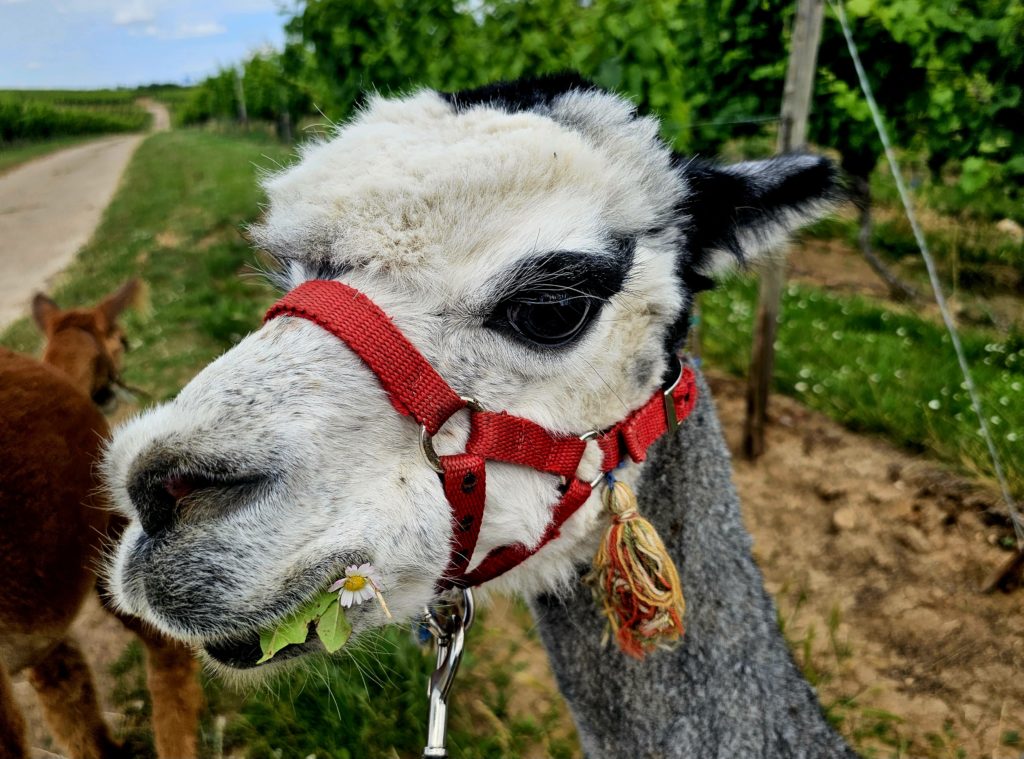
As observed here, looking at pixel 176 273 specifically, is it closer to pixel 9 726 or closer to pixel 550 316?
pixel 9 726

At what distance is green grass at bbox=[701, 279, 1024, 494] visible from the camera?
377 cm

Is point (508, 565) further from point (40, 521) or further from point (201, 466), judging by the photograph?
point (40, 521)

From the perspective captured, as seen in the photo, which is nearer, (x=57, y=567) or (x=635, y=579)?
(x=635, y=579)

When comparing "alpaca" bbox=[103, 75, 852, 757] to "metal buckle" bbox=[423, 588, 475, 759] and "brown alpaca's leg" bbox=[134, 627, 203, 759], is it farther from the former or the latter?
"brown alpaca's leg" bbox=[134, 627, 203, 759]

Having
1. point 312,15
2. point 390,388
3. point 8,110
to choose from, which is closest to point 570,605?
point 390,388

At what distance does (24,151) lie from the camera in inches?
749

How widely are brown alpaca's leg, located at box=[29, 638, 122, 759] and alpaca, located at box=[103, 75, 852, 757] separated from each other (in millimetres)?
1490

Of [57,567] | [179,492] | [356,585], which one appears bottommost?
[57,567]

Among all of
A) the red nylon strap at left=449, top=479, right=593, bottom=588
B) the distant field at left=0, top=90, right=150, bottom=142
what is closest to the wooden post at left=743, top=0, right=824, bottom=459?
the red nylon strap at left=449, top=479, right=593, bottom=588

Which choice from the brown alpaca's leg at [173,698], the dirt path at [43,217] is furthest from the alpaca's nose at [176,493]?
the dirt path at [43,217]

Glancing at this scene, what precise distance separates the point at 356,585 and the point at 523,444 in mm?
436

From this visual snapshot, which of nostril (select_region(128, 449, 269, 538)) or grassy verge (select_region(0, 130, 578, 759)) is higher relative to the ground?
nostril (select_region(128, 449, 269, 538))

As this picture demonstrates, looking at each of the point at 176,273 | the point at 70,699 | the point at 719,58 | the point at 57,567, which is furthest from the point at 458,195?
the point at 176,273

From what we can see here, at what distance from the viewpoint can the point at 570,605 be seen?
181 centimetres
